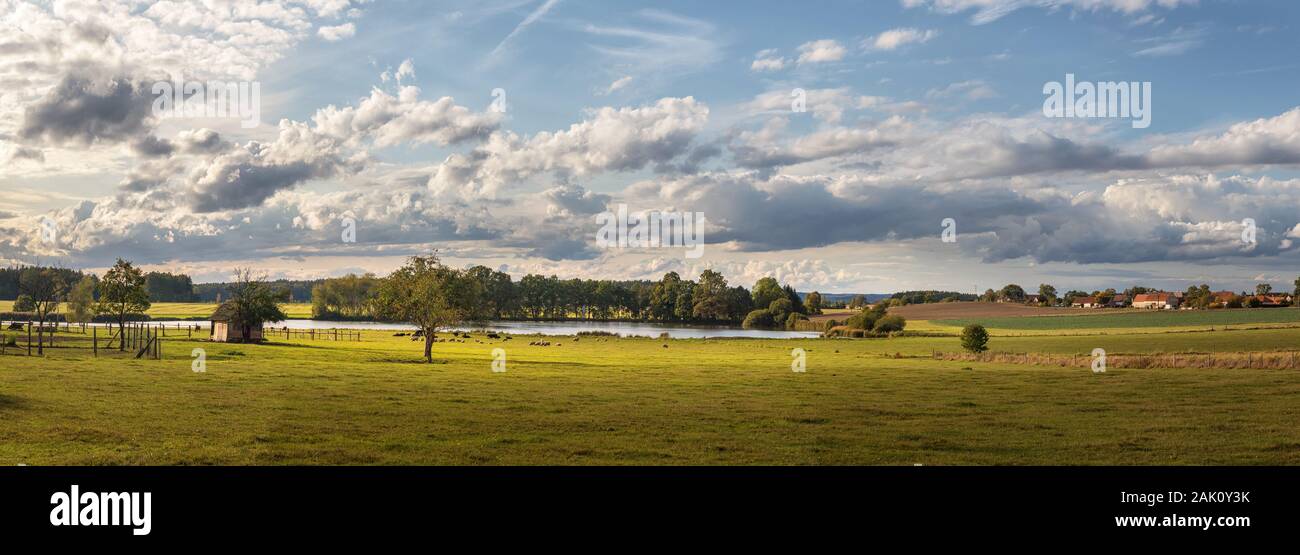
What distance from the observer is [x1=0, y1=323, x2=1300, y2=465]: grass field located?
2128 cm

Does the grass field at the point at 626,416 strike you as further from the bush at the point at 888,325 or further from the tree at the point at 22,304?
the tree at the point at 22,304

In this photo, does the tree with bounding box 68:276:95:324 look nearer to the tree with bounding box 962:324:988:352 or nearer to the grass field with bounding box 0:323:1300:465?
the grass field with bounding box 0:323:1300:465

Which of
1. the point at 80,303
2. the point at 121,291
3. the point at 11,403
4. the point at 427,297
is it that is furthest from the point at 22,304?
the point at 11,403

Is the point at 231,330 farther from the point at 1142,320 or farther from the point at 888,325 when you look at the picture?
the point at 1142,320

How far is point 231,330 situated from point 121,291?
11582 millimetres

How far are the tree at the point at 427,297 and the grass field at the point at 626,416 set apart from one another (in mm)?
14709

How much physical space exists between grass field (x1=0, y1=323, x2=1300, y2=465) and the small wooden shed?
36160 millimetres

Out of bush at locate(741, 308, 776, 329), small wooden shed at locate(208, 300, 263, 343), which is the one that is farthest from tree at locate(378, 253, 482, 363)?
bush at locate(741, 308, 776, 329)

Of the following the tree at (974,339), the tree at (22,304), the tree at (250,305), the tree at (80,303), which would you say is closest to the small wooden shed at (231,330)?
the tree at (250,305)

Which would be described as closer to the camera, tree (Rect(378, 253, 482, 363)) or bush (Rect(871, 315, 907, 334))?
tree (Rect(378, 253, 482, 363))

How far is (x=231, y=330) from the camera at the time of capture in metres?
88.1
